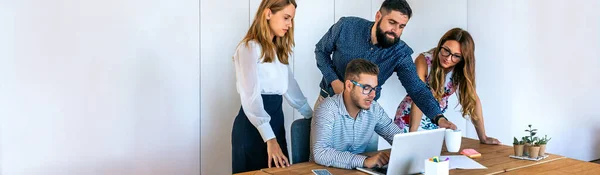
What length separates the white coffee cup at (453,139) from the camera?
225 cm

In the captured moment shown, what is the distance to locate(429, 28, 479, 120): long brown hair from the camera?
2.80 metres

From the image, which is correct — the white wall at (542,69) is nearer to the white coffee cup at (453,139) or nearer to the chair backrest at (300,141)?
the white coffee cup at (453,139)

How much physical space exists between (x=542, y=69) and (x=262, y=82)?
3.30 m

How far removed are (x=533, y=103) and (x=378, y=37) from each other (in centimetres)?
271

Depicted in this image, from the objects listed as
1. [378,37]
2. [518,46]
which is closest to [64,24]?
[378,37]

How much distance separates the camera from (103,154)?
300 centimetres

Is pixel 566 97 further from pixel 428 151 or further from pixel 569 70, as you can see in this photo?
pixel 428 151

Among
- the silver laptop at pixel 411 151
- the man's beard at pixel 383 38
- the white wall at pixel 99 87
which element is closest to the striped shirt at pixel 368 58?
the man's beard at pixel 383 38

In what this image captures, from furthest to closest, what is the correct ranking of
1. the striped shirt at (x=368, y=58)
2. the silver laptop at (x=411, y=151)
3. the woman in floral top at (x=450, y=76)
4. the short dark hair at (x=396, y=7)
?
1. the woman in floral top at (x=450, y=76)
2. the striped shirt at (x=368, y=58)
3. the short dark hair at (x=396, y=7)
4. the silver laptop at (x=411, y=151)

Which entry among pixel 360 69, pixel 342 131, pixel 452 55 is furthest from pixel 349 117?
pixel 452 55

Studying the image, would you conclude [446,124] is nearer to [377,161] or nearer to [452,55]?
[452,55]

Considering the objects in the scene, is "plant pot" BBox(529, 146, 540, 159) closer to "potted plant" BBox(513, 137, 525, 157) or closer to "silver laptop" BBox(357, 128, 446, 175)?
"potted plant" BBox(513, 137, 525, 157)

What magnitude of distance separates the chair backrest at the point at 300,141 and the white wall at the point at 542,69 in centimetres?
244

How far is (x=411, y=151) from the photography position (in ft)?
6.10
